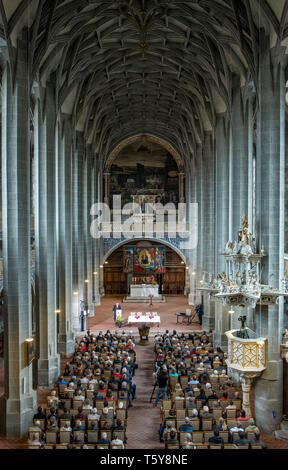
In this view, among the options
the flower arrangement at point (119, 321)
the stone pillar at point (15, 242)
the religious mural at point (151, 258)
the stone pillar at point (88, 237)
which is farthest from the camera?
the religious mural at point (151, 258)

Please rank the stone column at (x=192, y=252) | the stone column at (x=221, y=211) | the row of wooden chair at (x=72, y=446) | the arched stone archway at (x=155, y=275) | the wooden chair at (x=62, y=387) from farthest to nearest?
1. the arched stone archway at (x=155, y=275)
2. the stone column at (x=192, y=252)
3. the stone column at (x=221, y=211)
4. the wooden chair at (x=62, y=387)
5. the row of wooden chair at (x=72, y=446)

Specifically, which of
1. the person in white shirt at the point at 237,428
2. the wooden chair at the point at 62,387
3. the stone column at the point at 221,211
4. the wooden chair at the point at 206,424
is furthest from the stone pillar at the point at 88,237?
the person in white shirt at the point at 237,428

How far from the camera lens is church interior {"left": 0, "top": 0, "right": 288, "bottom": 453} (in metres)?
15.3

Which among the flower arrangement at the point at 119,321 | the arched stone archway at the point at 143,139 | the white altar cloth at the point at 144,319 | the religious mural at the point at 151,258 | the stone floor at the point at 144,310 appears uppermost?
the arched stone archway at the point at 143,139

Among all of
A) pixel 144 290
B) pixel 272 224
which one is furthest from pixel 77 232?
pixel 272 224

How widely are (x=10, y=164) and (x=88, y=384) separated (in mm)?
9309

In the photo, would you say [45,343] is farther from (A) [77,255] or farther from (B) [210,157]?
(B) [210,157]

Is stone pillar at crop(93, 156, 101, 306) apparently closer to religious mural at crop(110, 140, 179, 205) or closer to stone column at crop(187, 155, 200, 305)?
religious mural at crop(110, 140, 179, 205)

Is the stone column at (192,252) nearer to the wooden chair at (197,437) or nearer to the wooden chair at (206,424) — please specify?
the wooden chair at (206,424)

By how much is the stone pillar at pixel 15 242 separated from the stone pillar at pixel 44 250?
4.17m

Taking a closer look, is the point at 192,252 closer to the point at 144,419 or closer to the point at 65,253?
the point at 65,253

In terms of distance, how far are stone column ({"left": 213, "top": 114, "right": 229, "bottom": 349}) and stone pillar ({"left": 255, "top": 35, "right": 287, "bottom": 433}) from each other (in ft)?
25.9

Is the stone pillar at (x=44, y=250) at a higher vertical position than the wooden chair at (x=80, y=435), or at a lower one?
higher

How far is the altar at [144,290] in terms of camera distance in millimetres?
42281
